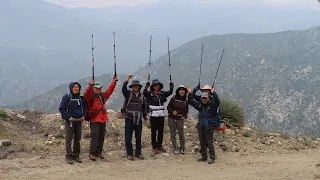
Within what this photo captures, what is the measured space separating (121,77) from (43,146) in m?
131

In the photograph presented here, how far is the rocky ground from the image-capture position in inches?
313

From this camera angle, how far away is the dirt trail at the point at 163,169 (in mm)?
7614

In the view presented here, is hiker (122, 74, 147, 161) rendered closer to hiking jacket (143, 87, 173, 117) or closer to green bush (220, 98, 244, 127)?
hiking jacket (143, 87, 173, 117)

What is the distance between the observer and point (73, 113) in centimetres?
825

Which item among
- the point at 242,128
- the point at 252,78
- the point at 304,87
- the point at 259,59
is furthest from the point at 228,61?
the point at 242,128

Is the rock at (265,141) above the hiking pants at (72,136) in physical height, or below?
below

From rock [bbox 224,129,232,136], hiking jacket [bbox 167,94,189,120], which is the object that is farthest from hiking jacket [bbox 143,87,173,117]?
rock [bbox 224,129,232,136]

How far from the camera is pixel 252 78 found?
4198 inches

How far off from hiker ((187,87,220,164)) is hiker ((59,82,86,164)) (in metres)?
2.81

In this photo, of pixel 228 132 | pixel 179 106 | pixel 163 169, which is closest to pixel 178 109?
pixel 179 106

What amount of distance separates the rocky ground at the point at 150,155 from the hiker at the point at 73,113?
470 millimetres

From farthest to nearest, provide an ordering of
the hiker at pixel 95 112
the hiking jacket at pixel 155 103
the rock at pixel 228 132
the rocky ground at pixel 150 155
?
the rock at pixel 228 132 → the hiking jacket at pixel 155 103 → the hiker at pixel 95 112 → the rocky ground at pixel 150 155

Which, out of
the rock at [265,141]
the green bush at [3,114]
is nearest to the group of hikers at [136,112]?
the rock at [265,141]

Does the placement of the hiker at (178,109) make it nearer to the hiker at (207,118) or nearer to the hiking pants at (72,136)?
the hiker at (207,118)
